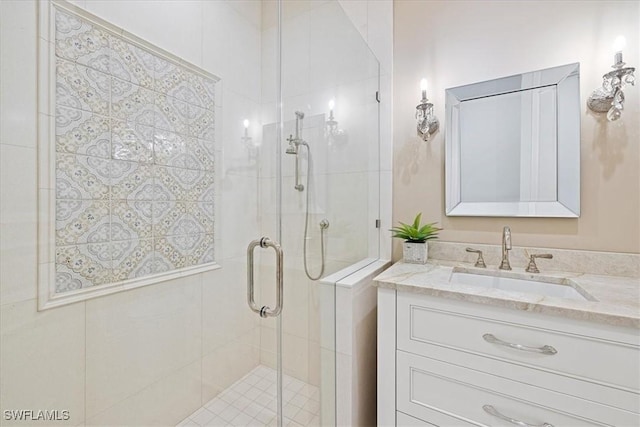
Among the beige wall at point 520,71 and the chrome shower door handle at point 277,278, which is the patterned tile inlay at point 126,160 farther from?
the beige wall at point 520,71

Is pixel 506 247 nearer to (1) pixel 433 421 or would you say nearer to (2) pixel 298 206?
(1) pixel 433 421

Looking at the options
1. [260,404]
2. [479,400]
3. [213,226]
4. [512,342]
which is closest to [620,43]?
[512,342]

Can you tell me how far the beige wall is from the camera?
1259mm

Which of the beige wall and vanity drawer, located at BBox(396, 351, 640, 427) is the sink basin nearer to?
the beige wall

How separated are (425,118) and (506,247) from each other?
2.54 ft

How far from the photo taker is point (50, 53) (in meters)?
0.87

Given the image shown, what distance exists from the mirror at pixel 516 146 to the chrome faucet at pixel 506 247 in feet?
0.49

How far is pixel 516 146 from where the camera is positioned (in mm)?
1429

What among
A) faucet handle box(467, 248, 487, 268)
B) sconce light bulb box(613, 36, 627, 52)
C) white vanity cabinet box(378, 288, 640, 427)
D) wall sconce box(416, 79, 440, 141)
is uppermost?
sconce light bulb box(613, 36, 627, 52)

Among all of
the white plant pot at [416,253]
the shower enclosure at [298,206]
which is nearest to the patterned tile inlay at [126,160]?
the shower enclosure at [298,206]

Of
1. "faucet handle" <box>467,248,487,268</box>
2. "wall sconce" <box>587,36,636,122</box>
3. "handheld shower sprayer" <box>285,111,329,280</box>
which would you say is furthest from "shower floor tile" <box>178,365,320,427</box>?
"wall sconce" <box>587,36,636,122</box>

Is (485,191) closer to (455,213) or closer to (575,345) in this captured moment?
(455,213)

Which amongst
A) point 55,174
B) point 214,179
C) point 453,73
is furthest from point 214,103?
point 453,73

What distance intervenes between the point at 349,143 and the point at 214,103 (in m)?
0.66
